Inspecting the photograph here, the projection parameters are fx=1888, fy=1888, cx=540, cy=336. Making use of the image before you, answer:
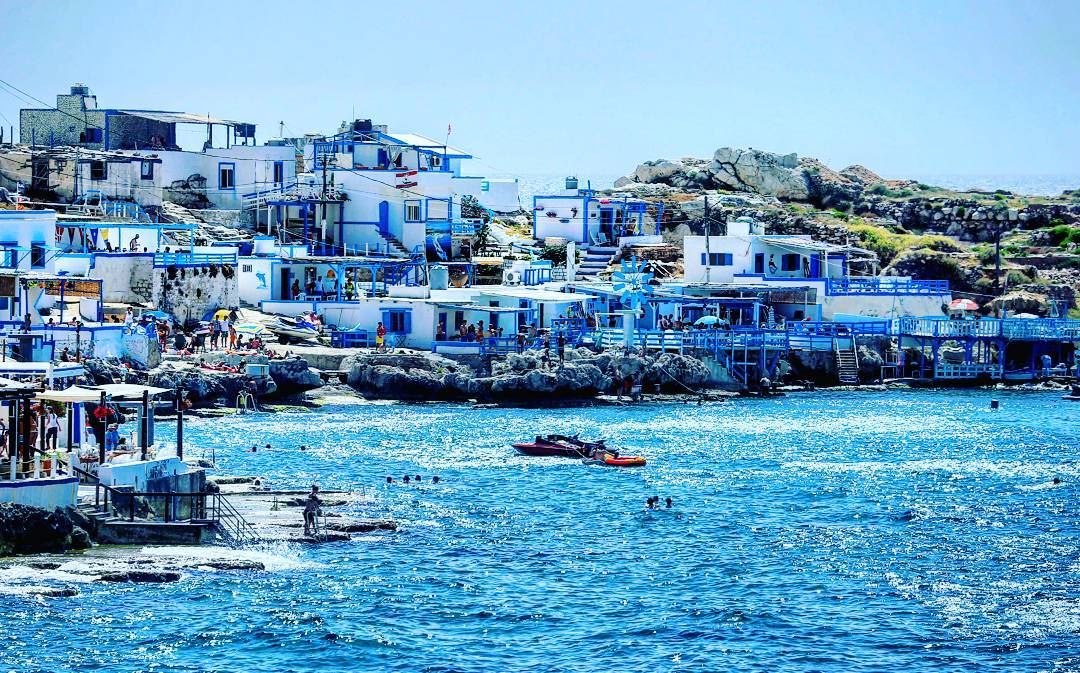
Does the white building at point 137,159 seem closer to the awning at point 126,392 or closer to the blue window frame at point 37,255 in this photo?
the blue window frame at point 37,255

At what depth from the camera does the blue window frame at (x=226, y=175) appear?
398 ft

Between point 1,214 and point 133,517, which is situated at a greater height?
point 1,214

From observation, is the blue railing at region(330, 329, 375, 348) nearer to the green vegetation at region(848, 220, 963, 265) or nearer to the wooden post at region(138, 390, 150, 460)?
the wooden post at region(138, 390, 150, 460)

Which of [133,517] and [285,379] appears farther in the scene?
[285,379]

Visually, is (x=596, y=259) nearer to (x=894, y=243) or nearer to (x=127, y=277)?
(x=894, y=243)

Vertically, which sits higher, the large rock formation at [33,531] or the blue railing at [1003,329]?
the blue railing at [1003,329]

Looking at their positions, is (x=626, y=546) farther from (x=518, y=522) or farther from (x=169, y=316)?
(x=169, y=316)

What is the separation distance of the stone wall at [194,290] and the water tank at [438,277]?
14.8 metres

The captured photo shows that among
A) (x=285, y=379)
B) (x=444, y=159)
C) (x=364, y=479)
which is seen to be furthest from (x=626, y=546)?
(x=444, y=159)

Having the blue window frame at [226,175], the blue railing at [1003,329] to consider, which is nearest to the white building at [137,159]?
the blue window frame at [226,175]

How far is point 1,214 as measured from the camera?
82.9m

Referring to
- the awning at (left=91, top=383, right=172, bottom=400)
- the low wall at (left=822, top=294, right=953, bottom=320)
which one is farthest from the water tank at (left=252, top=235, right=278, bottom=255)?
the awning at (left=91, top=383, right=172, bottom=400)

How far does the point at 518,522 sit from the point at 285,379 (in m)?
30.7

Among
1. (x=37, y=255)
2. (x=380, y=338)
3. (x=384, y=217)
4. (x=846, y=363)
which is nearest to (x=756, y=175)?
(x=384, y=217)
